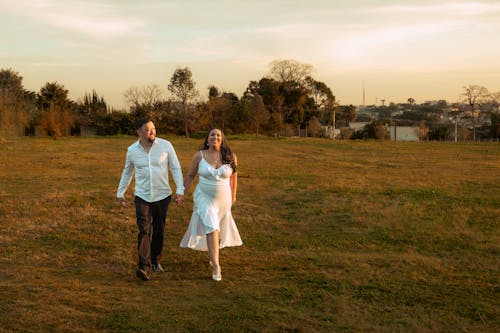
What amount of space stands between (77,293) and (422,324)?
315 cm

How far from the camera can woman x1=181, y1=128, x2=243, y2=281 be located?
5.53 metres

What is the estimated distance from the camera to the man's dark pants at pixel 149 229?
5.50 meters

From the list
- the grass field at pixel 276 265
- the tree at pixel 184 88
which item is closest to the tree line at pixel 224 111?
the tree at pixel 184 88

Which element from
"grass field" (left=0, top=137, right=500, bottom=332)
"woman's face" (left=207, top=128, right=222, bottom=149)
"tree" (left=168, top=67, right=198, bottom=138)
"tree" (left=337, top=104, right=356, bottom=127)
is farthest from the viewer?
"tree" (left=337, top=104, right=356, bottom=127)

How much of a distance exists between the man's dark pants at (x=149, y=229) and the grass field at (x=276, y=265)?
0.25m

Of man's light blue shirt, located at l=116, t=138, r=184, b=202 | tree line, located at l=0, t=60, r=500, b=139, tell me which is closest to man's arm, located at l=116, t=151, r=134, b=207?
man's light blue shirt, located at l=116, t=138, r=184, b=202

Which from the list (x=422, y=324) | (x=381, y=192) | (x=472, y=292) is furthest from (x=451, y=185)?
(x=422, y=324)

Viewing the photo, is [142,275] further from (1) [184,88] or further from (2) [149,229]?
(1) [184,88]

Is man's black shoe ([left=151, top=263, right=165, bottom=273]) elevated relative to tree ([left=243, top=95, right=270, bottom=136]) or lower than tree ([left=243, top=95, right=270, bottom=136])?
lower

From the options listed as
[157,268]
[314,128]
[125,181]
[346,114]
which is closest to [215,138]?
[125,181]

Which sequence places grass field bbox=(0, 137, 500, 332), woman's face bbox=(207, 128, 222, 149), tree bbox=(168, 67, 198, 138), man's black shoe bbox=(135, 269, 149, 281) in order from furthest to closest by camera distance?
tree bbox=(168, 67, 198, 138), woman's face bbox=(207, 128, 222, 149), man's black shoe bbox=(135, 269, 149, 281), grass field bbox=(0, 137, 500, 332)

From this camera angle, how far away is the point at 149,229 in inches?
221

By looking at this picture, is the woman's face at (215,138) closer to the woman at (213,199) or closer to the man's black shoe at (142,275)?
the woman at (213,199)

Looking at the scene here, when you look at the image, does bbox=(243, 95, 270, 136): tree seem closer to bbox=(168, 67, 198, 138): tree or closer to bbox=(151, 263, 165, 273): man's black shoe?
bbox=(168, 67, 198, 138): tree
